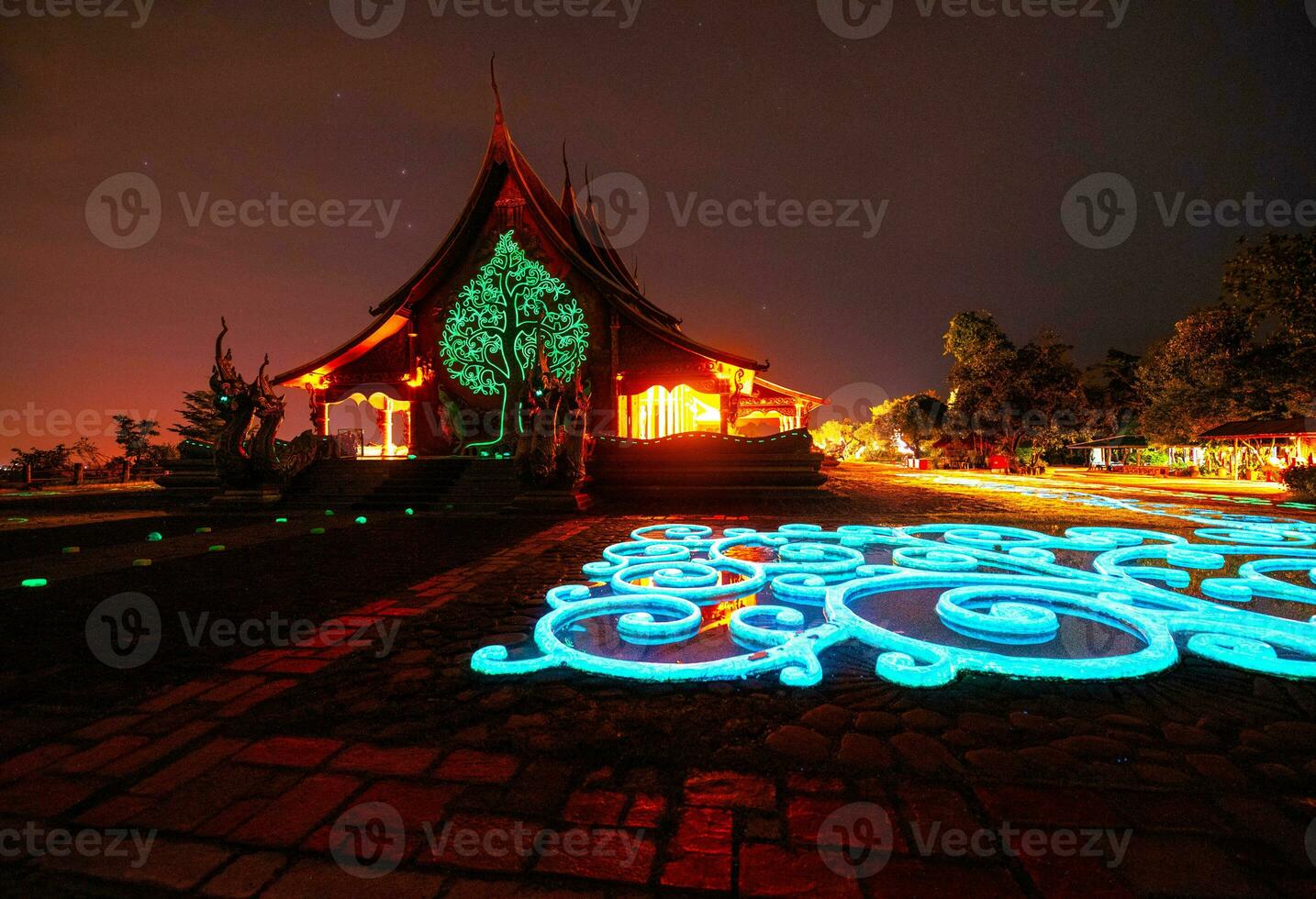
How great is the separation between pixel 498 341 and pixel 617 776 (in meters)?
15.8

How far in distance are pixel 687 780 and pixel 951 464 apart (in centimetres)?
4096

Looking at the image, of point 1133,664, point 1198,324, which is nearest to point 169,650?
point 1133,664

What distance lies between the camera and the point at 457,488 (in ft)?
38.1

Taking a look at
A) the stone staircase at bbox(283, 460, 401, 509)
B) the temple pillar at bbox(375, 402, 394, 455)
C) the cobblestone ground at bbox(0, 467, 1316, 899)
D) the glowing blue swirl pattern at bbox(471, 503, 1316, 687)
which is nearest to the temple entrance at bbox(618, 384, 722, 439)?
the stone staircase at bbox(283, 460, 401, 509)

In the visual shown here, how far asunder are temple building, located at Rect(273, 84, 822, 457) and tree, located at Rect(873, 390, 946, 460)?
30921mm

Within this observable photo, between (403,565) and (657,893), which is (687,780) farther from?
(403,565)

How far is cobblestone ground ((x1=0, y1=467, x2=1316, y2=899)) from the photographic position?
137 centimetres

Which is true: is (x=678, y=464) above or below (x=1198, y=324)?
below

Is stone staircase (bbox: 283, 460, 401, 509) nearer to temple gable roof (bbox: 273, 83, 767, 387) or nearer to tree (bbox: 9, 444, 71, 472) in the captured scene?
temple gable roof (bbox: 273, 83, 767, 387)

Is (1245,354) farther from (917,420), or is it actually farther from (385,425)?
(385,425)

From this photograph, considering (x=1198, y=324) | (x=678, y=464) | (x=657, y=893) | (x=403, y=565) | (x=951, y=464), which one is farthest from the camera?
(x=951, y=464)

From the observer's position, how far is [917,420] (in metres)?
42.8

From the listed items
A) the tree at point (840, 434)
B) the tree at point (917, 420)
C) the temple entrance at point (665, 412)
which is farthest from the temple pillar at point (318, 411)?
the tree at point (840, 434)

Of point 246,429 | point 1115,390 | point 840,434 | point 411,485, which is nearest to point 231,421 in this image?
point 246,429
